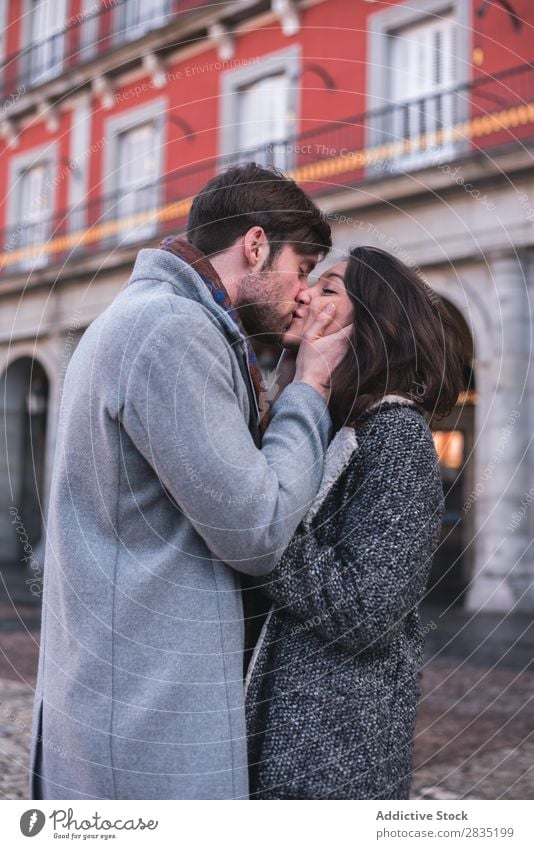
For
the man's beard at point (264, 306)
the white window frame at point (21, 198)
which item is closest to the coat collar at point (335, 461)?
the man's beard at point (264, 306)

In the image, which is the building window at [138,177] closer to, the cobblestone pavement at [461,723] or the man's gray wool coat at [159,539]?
the cobblestone pavement at [461,723]

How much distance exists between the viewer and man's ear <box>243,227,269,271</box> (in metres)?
1.75

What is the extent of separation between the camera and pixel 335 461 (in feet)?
5.30

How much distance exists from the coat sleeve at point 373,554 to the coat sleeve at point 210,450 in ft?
0.25

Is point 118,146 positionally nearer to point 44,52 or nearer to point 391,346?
point 44,52

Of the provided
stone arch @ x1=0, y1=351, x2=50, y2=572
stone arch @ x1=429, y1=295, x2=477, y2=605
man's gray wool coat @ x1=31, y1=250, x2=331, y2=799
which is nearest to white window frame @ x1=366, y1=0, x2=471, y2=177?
stone arch @ x1=429, y1=295, x2=477, y2=605

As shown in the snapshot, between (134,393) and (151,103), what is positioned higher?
(151,103)

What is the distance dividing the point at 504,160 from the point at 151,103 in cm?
449

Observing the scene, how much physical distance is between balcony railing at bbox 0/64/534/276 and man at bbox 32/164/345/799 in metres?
6.13

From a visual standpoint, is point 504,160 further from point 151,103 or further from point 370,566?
point 370,566

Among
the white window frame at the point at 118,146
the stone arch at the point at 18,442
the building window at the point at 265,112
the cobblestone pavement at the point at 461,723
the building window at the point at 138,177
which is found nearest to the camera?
the cobblestone pavement at the point at 461,723

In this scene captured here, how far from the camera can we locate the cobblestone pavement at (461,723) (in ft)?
12.7

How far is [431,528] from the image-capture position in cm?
162
